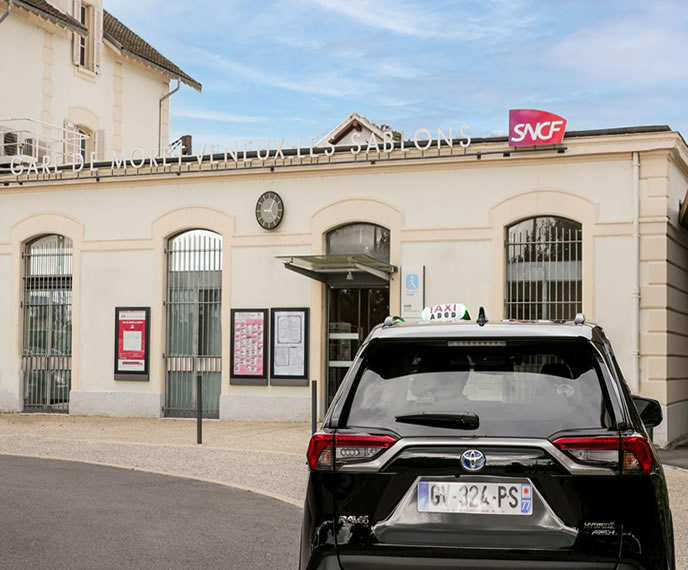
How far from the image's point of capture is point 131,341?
19.8m

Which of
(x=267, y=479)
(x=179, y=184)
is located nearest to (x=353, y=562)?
(x=267, y=479)

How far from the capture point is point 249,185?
1908cm

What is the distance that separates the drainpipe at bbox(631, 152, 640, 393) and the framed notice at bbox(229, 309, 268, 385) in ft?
20.8

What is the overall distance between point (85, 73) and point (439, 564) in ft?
82.6

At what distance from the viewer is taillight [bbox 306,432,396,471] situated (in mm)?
4137

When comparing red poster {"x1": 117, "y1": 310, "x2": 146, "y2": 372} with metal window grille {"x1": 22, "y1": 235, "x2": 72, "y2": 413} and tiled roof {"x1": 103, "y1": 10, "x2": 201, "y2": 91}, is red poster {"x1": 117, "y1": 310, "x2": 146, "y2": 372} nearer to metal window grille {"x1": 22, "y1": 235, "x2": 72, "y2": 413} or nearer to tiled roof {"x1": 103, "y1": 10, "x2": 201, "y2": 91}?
metal window grille {"x1": 22, "y1": 235, "x2": 72, "y2": 413}

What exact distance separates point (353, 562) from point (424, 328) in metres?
0.99

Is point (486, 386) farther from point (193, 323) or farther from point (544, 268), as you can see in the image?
point (193, 323)

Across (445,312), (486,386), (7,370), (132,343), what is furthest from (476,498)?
(7,370)

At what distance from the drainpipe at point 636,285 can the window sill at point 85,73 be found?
51.9ft

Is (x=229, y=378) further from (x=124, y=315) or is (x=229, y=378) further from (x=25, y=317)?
(x=25, y=317)

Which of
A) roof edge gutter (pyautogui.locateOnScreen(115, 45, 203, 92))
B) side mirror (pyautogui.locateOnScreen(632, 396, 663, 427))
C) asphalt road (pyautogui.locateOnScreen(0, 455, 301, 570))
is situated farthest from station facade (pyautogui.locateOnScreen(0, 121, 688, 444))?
side mirror (pyautogui.locateOnScreen(632, 396, 663, 427))

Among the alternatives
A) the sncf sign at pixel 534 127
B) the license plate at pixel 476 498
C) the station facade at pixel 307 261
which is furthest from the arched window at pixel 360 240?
the license plate at pixel 476 498

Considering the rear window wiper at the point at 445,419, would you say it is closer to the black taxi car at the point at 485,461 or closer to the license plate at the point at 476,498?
the black taxi car at the point at 485,461
